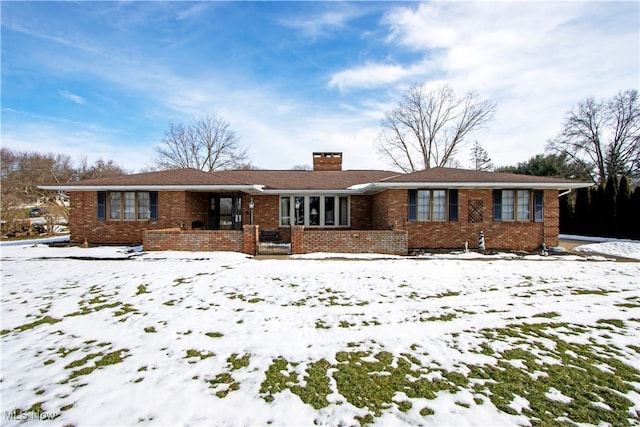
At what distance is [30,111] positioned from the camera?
66.6ft

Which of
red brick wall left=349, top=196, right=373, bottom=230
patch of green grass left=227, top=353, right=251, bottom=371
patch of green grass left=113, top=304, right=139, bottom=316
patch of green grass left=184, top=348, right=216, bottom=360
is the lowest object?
patch of green grass left=227, top=353, right=251, bottom=371

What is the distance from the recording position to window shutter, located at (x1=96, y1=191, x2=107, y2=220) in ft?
43.7

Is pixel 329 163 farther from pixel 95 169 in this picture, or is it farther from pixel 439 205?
pixel 95 169

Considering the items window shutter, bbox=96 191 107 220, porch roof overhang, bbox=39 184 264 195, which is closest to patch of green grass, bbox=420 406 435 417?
porch roof overhang, bbox=39 184 264 195

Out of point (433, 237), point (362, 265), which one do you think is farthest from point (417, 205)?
point (362, 265)

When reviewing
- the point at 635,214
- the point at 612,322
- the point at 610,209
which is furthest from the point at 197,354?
the point at 610,209

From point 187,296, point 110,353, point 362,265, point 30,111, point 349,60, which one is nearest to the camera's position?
point 110,353

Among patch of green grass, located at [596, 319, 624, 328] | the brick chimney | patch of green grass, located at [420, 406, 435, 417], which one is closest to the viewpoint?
patch of green grass, located at [420, 406, 435, 417]

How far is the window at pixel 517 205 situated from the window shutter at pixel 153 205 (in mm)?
14938

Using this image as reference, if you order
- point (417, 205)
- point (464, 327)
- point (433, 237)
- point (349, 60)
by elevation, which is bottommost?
point (464, 327)

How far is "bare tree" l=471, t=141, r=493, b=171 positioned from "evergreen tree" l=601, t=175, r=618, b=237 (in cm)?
2480

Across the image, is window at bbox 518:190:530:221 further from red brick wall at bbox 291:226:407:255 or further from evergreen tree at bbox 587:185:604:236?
evergreen tree at bbox 587:185:604:236

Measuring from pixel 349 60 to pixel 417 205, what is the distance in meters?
9.13

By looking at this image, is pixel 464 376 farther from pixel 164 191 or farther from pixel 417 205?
pixel 164 191
